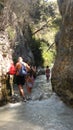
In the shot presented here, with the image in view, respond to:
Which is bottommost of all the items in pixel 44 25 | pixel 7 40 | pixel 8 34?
pixel 44 25

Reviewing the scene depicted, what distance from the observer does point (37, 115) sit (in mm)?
11062

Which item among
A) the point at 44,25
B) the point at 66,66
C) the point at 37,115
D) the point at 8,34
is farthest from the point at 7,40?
the point at 44,25

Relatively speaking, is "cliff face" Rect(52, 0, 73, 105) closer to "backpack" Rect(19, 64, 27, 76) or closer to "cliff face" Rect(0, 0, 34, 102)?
"backpack" Rect(19, 64, 27, 76)

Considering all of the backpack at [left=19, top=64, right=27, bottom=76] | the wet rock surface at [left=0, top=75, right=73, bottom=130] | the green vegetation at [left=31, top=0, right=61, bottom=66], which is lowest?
the green vegetation at [left=31, top=0, right=61, bottom=66]

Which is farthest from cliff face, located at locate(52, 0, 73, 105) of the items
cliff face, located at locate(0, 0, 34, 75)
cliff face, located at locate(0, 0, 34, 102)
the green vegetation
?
the green vegetation

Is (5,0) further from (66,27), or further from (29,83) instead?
(66,27)

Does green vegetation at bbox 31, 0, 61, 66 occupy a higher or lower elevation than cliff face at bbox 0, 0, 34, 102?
lower

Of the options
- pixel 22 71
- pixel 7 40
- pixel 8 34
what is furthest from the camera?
pixel 8 34

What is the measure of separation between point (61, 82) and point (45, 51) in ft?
87.9

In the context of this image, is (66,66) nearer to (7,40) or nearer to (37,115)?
(37,115)

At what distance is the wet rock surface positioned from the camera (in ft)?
31.1

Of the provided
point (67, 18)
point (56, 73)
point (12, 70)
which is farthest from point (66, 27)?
point (12, 70)

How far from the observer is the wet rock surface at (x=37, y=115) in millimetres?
9474

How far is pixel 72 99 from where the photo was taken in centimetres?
1233
